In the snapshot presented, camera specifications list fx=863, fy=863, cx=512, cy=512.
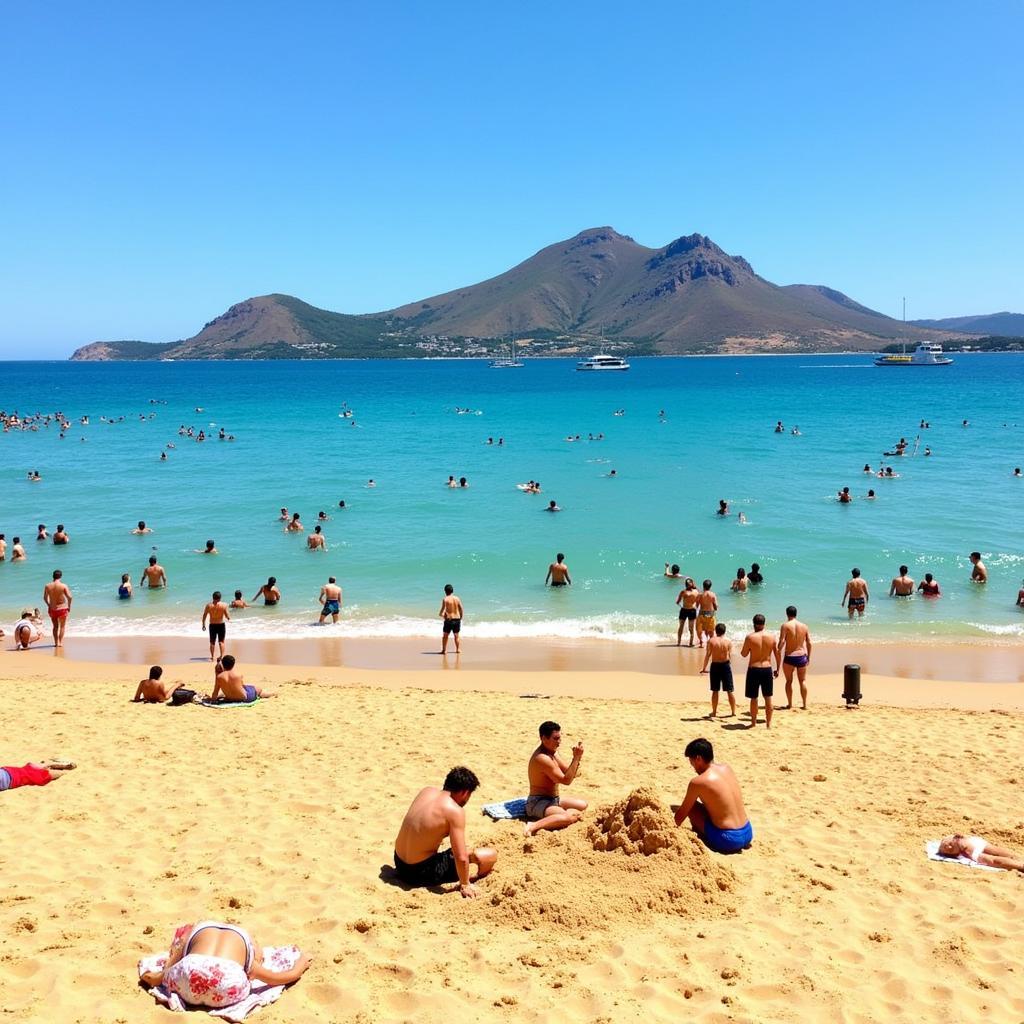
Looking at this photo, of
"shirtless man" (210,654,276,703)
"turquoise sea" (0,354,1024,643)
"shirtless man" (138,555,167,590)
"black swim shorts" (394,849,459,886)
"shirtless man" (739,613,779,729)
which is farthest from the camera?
"shirtless man" (138,555,167,590)

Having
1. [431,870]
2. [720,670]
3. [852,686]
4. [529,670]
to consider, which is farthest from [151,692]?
[852,686]

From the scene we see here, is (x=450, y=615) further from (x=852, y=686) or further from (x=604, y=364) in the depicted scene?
(x=604, y=364)

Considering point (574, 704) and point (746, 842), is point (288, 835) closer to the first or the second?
point (746, 842)

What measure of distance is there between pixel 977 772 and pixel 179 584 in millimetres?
18542

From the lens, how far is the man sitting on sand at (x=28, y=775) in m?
8.59

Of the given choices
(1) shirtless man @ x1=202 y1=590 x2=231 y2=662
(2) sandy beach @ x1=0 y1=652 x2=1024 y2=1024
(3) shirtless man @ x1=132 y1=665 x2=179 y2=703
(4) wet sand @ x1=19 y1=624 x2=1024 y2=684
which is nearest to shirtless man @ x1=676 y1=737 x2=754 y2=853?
(2) sandy beach @ x1=0 y1=652 x2=1024 y2=1024

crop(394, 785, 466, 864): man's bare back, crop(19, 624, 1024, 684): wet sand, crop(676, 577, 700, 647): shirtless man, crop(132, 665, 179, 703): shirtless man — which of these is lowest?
crop(19, 624, 1024, 684): wet sand

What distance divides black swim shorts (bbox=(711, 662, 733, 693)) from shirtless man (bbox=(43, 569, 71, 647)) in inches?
495

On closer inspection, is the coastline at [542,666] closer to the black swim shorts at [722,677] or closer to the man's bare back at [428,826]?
the black swim shorts at [722,677]

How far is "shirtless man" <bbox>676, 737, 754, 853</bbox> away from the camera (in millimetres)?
7094

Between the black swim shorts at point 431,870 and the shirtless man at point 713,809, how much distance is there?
1.90m

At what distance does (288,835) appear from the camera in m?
7.59

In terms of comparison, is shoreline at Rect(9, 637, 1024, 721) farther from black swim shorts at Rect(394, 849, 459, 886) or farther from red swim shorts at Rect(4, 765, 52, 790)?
black swim shorts at Rect(394, 849, 459, 886)

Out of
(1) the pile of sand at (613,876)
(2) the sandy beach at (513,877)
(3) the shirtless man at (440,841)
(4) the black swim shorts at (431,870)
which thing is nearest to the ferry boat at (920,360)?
(2) the sandy beach at (513,877)
